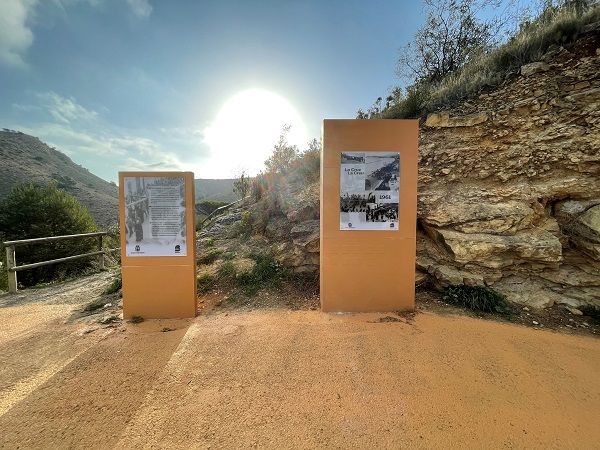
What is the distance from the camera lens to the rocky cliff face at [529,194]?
159 inches

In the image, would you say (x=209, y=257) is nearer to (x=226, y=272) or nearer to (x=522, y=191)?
(x=226, y=272)

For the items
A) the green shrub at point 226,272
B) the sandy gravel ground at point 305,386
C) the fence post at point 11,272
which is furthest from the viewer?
the fence post at point 11,272

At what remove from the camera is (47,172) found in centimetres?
3725

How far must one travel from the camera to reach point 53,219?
37.4 feet

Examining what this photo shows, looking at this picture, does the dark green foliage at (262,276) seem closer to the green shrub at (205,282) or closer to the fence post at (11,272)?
the green shrub at (205,282)

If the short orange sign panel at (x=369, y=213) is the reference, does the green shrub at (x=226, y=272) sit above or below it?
below

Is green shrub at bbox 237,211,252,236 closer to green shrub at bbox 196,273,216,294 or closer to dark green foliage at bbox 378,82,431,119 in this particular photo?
green shrub at bbox 196,273,216,294

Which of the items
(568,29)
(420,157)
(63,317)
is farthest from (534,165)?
(63,317)

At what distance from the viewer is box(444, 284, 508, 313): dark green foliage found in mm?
3975

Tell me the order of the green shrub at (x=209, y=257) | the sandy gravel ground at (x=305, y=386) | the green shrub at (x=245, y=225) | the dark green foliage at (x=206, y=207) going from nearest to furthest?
the sandy gravel ground at (x=305, y=386) < the green shrub at (x=209, y=257) < the green shrub at (x=245, y=225) < the dark green foliage at (x=206, y=207)

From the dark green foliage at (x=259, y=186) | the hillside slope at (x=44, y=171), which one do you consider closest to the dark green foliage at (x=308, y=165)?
the dark green foliage at (x=259, y=186)

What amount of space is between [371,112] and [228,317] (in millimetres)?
7501

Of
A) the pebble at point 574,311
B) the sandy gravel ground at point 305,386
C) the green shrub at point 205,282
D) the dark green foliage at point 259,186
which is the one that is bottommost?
the sandy gravel ground at point 305,386

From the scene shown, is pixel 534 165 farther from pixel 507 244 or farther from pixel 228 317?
pixel 228 317
